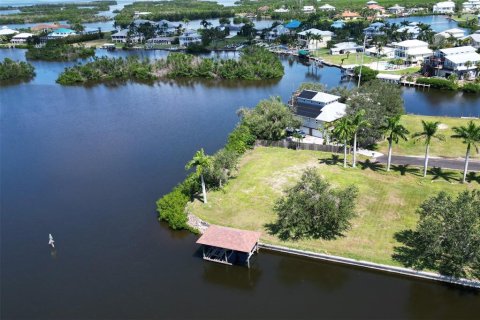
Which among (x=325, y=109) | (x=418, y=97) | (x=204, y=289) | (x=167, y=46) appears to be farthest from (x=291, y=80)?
(x=204, y=289)

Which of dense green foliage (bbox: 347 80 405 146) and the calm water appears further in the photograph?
dense green foliage (bbox: 347 80 405 146)

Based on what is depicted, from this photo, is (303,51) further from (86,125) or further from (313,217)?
(313,217)

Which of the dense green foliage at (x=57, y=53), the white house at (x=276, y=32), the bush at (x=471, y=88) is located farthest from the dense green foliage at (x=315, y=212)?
the dense green foliage at (x=57, y=53)

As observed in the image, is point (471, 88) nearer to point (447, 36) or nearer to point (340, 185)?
point (447, 36)

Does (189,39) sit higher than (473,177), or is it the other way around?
(189,39)

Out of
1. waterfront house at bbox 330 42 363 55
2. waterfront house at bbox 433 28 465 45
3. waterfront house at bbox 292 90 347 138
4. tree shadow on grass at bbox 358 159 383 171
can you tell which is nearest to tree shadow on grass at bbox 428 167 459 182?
tree shadow on grass at bbox 358 159 383 171

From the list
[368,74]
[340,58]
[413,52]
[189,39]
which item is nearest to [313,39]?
[340,58]

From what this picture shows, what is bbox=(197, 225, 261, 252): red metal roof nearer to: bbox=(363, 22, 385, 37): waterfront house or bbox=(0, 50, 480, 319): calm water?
bbox=(0, 50, 480, 319): calm water
